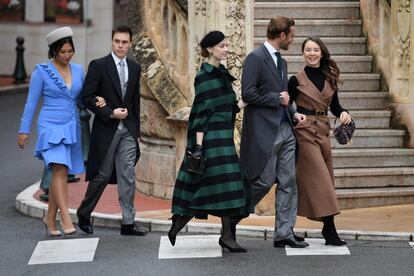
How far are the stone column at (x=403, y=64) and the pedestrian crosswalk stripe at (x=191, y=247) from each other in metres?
3.64

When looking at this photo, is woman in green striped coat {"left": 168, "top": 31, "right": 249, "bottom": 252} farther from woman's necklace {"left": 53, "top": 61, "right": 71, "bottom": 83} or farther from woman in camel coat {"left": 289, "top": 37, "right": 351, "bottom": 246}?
woman's necklace {"left": 53, "top": 61, "right": 71, "bottom": 83}

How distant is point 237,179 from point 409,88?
14.3ft

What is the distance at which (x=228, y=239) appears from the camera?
13.7 metres

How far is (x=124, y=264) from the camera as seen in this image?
1320 cm

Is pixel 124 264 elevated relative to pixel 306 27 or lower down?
lower down

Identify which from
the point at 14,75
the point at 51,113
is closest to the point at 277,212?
the point at 51,113

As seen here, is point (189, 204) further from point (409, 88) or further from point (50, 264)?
point (409, 88)

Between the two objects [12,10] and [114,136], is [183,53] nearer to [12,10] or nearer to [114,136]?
[114,136]

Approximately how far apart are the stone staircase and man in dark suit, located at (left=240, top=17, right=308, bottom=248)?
2474mm

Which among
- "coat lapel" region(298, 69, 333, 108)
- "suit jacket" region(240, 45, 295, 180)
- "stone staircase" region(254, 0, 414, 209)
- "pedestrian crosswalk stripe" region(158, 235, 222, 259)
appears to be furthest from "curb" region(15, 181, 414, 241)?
"stone staircase" region(254, 0, 414, 209)

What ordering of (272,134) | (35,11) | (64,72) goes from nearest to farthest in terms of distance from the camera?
(272,134) → (64,72) → (35,11)

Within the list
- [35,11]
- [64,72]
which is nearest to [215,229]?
[64,72]

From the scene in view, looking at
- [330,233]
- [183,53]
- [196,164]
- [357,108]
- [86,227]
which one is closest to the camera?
[196,164]

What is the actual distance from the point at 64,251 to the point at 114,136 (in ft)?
4.51
